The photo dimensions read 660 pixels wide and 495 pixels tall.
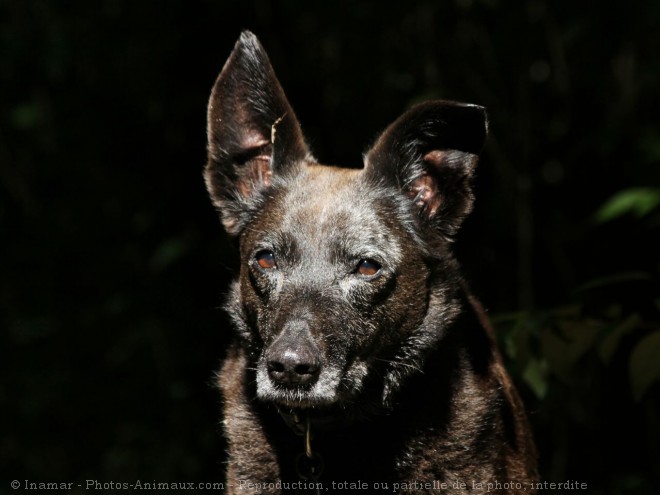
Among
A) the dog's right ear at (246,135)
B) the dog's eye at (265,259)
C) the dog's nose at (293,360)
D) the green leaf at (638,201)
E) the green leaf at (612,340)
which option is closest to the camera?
the dog's nose at (293,360)

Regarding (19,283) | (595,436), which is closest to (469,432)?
(595,436)

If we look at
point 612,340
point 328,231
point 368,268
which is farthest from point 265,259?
point 612,340

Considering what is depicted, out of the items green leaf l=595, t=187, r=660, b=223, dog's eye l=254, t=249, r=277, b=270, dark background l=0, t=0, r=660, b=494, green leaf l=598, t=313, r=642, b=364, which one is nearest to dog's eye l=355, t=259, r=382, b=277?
dog's eye l=254, t=249, r=277, b=270

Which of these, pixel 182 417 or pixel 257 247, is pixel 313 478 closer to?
pixel 257 247

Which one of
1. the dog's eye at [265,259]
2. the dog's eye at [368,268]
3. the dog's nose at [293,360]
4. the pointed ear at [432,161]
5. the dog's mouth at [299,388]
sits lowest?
the dog's mouth at [299,388]

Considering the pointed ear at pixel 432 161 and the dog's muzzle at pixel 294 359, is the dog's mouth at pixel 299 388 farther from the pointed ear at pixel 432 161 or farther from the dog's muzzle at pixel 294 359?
the pointed ear at pixel 432 161

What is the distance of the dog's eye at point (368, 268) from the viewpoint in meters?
3.72

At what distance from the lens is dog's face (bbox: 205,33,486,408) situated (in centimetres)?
351

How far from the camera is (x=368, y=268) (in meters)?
3.73

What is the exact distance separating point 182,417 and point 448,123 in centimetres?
408

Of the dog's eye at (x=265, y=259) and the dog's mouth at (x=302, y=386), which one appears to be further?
the dog's eye at (x=265, y=259)

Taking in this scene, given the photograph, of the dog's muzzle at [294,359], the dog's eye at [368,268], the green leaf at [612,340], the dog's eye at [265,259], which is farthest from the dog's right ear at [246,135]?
the green leaf at [612,340]

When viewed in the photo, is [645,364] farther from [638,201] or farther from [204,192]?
[204,192]

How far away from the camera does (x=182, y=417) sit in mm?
7164
